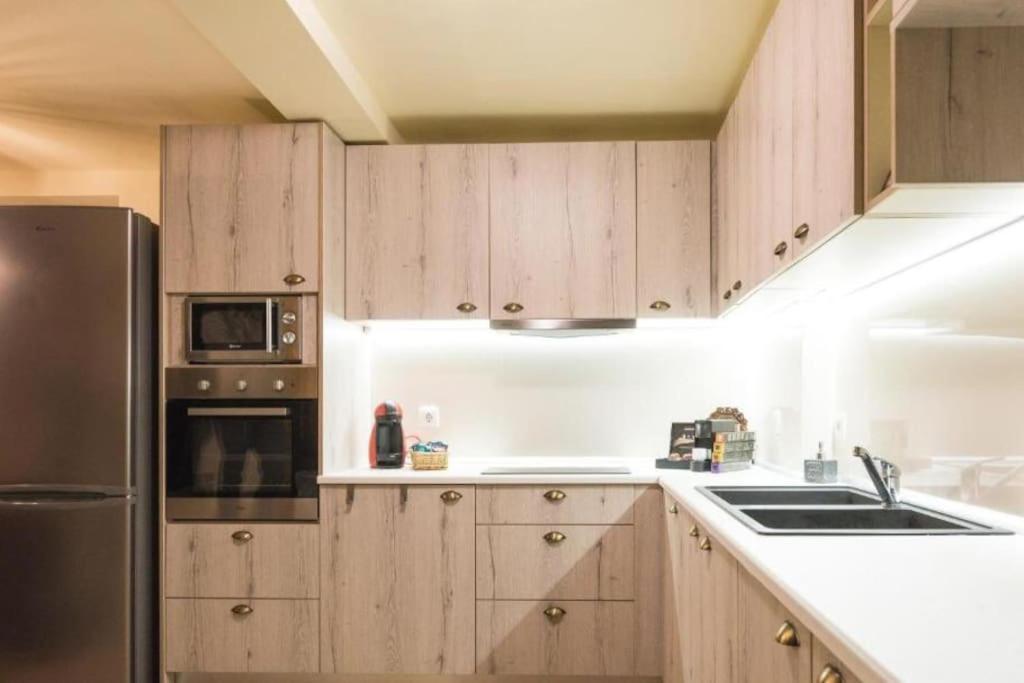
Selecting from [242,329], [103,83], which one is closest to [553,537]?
[242,329]

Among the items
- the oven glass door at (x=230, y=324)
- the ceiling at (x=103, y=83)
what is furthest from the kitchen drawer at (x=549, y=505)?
the ceiling at (x=103, y=83)

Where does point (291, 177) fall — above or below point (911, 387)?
above

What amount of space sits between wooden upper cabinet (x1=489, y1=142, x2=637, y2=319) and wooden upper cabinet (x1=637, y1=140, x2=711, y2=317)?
49 mm

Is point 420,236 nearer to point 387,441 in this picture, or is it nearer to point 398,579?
→ point 387,441

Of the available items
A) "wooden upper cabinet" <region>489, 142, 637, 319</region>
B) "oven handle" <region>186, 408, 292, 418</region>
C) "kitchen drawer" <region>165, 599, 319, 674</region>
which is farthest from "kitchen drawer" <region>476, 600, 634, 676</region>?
"wooden upper cabinet" <region>489, 142, 637, 319</region>

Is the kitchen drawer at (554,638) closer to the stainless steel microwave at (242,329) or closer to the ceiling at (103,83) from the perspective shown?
the stainless steel microwave at (242,329)

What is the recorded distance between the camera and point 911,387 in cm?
196

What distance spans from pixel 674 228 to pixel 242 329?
1.85 metres

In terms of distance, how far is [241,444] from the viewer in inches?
112

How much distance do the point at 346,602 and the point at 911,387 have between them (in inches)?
85.4

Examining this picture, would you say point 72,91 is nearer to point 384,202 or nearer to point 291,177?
point 291,177

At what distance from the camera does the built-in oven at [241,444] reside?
9.28 feet

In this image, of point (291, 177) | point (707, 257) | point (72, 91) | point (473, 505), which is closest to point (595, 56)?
point (707, 257)

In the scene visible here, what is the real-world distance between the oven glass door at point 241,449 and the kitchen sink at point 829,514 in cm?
156
